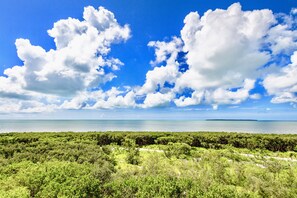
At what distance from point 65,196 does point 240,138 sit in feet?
60.4

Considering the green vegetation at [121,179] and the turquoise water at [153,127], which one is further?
the turquoise water at [153,127]

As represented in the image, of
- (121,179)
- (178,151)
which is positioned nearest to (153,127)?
(178,151)

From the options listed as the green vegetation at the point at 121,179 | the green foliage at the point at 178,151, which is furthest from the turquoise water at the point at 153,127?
the green vegetation at the point at 121,179

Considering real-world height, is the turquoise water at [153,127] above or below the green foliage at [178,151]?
above

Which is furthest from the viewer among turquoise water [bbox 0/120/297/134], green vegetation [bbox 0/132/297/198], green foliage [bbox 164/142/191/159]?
turquoise water [bbox 0/120/297/134]

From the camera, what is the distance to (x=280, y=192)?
5.66 metres

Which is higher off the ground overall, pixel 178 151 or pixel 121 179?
pixel 121 179

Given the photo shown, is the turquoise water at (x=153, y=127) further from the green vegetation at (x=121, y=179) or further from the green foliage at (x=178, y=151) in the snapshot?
the green vegetation at (x=121, y=179)

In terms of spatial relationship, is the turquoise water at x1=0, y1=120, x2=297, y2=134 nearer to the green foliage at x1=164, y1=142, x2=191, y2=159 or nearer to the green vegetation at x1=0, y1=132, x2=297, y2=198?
the green foliage at x1=164, y1=142, x2=191, y2=159

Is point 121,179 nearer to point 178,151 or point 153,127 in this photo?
point 178,151

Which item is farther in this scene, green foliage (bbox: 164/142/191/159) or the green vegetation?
green foliage (bbox: 164/142/191/159)

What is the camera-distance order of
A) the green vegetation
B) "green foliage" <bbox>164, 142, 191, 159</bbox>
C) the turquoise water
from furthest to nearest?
the turquoise water < "green foliage" <bbox>164, 142, 191, 159</bbox> < the green vegetation

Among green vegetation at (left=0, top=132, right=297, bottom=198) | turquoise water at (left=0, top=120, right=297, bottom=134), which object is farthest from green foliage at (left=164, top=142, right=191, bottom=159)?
turquoise water at (left=0, top=120, right=297, bottom=134)

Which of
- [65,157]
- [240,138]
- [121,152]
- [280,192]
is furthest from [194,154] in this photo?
[240,138]
